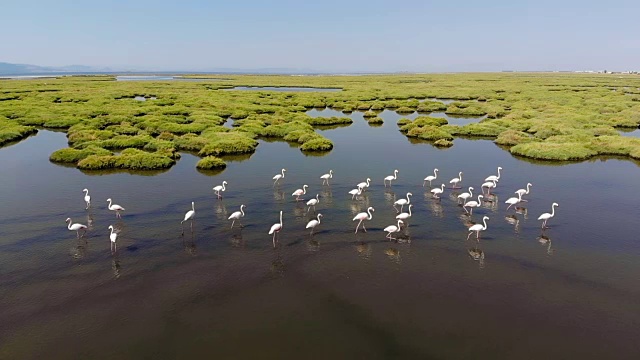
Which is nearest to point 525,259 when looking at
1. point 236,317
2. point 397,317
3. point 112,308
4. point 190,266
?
point 397,317

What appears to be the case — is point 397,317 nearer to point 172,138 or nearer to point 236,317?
point 236,317

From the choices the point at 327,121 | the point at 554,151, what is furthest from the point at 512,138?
the point at 327,121

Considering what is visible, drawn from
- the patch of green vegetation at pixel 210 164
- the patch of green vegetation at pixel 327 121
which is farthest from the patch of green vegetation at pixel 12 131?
the patch of green vegetation at pixel 327 121

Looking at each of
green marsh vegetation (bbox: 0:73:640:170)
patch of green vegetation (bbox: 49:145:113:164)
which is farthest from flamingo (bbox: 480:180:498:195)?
patch of green vegetation (bbox: 49:145:113:164)

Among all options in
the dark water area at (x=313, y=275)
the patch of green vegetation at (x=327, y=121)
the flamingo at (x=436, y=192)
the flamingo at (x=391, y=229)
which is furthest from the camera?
the patch of green vegetation at (x=327, y=121)

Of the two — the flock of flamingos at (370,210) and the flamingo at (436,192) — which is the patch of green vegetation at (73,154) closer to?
the flock of flamingos at (370,210)

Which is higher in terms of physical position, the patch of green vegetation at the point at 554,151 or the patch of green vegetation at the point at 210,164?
the patch of green vegetation at the point at 554,151

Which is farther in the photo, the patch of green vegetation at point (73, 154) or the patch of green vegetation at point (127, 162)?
the patch of green vegetation at point (73, 154)

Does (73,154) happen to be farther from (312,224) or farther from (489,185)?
(489,185)

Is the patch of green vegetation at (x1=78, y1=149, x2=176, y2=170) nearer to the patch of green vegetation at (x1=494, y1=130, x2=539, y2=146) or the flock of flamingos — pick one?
the flock of flamingos
